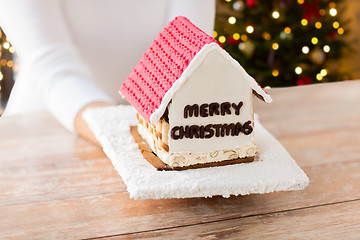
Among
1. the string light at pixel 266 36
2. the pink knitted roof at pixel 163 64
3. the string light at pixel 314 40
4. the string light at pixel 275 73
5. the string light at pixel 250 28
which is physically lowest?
the string light at pixel 275 73

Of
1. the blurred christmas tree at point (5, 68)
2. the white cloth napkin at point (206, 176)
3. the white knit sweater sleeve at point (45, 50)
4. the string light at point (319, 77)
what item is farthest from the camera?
the string light at point (319, 77)

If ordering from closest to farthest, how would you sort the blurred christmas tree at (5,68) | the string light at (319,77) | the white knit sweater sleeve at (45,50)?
1. the white knit sweater sleeve at (45,50)
2. the blurred christmas tree at (5,68)
3. the string light at (319,77)

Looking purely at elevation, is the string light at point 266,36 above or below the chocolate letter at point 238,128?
below

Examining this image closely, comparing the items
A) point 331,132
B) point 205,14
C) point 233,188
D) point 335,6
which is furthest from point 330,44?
point 233,188

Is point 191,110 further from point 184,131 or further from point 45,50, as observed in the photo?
point 45,50

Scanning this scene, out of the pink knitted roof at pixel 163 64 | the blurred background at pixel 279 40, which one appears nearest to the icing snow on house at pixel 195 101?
the pink knitted roof at pixel 163 64

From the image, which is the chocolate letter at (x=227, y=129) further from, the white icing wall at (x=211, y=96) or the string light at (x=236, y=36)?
the string light at (x=236, y=36)
